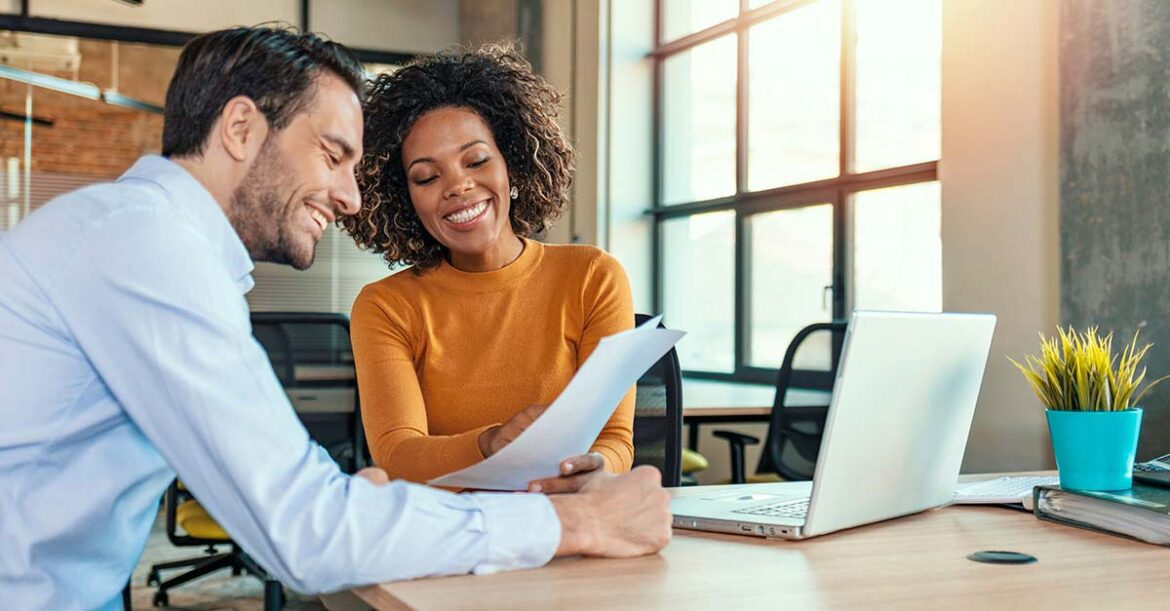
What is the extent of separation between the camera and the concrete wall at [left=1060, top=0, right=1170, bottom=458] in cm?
260

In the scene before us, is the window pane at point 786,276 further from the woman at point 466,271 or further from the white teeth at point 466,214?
the white teeth at point 466,214

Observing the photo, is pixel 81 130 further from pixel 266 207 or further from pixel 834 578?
pixel 834 578

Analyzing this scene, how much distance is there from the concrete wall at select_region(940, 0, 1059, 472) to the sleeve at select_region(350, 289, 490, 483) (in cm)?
184

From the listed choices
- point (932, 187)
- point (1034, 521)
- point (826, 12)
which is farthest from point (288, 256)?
point (826, 12)

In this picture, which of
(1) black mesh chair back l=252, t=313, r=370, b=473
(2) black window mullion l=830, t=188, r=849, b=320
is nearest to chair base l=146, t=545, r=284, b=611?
(1) black mesh chair back l=252, t=313, r=370, b=473

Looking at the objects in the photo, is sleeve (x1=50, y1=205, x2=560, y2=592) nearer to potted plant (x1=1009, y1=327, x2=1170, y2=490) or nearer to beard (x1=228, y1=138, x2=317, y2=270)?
beard (x1=228, y1=138, x2=317, y2=270)

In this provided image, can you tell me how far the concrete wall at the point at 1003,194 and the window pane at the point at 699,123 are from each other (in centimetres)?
191

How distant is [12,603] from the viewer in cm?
107

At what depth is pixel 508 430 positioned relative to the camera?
1.52 metres

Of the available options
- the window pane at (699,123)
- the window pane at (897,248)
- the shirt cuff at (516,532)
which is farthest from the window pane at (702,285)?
the shirt cuff at (516,532)

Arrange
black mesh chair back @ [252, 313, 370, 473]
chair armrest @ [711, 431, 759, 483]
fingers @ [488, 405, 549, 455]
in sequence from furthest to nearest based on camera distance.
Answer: chair armrest @ [711, 431, 759, 483], black mesh chair back @ [252, 313, 370, 473], fingers @ [488, 405, 549, 455]

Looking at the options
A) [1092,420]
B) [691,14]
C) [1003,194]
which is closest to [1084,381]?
[1092,420]

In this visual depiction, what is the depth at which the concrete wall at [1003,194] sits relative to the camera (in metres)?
3.00

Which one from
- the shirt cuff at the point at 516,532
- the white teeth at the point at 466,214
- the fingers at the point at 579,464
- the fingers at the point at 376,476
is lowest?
the shirt cuff at the point at 516,532
